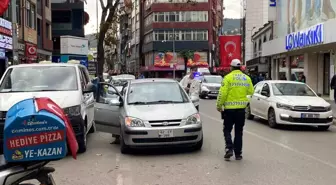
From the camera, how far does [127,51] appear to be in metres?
127

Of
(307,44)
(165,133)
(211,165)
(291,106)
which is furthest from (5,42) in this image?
(211,165)

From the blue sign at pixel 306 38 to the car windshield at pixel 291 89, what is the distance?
8227 millimetres

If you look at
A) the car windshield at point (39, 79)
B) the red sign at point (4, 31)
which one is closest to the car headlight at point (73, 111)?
the car windshield at point (39, 79)

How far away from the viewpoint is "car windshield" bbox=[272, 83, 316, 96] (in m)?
13.9

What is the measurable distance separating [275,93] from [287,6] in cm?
2192

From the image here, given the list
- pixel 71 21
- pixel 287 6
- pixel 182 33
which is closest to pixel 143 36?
pixel 182 33

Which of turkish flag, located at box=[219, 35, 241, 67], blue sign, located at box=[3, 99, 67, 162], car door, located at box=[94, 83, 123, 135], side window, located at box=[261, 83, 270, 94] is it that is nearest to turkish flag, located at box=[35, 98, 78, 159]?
blue sign, located at box=[3, 99, 67, 162]

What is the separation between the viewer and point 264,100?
14258mm

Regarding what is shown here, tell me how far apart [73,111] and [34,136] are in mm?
4915

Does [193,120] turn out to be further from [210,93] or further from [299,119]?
[210,93]

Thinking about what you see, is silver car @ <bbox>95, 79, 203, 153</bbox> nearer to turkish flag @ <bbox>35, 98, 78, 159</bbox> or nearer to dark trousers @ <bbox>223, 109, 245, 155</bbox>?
dark trousers @ <bbox>223, 109, 245, 155</bbox>

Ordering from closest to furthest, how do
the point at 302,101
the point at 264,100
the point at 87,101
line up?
1. the point at 87,101
2. the point at 302,101
3. the point at 264,100

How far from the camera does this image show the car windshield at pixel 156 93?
9.70 meters

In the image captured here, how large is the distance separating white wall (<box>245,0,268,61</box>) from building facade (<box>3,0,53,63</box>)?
40452 mm
